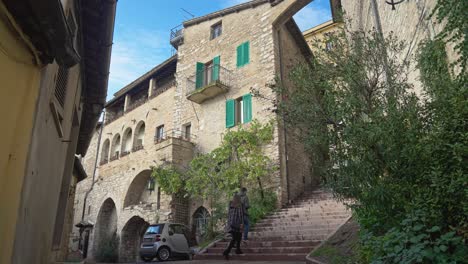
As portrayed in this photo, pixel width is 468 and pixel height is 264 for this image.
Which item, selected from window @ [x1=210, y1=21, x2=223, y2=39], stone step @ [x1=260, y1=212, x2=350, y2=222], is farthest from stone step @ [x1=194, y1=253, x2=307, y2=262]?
window @ [x1=210, y1=21, x2=223, y2=39]

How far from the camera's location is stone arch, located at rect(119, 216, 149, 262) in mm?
18203

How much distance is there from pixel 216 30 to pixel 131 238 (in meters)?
11.5

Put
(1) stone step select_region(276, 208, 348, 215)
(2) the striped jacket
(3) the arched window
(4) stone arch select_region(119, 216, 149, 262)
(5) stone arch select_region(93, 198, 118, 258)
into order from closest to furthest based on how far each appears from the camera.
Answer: (2) the striped jacket
(1) stone step select_region(276, 208, 348, 215)
(4) stone arch select_region(119, 216, 149, 262)
(5) stone arch select_region(93, 198, 118, 258)
(3) the arched window

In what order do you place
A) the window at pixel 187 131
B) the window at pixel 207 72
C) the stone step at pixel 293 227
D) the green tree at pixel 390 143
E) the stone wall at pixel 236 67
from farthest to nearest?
the window at pixel 187 131, the window at pixel 207 72, the stone wall at pixel 236 67, the stone step at pixel 293 227, the green tree at pixel 390 143

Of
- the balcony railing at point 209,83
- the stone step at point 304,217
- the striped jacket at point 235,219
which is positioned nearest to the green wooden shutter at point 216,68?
the balcony railing at point 209,83

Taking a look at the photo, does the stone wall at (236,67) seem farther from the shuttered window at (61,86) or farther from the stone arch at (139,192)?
the shuttered window at (61,86)

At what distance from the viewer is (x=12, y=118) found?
352 centimetres

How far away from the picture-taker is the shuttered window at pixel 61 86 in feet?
18.8

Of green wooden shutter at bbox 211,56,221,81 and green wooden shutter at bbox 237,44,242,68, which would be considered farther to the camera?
green wooden shutter at bbox 211,56,221,81

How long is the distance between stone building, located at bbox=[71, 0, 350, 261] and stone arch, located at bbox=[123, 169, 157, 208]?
0.05 meters

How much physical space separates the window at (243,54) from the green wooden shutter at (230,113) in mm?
1853

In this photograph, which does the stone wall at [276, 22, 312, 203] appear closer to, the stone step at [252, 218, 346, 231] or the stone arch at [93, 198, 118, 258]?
the stone step at [252, 218, 346, 231]

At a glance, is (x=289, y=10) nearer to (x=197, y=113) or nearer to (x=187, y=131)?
(x=197, y=113)

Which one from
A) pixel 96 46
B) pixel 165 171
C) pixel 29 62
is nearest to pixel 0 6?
Result: pixel 29 62
